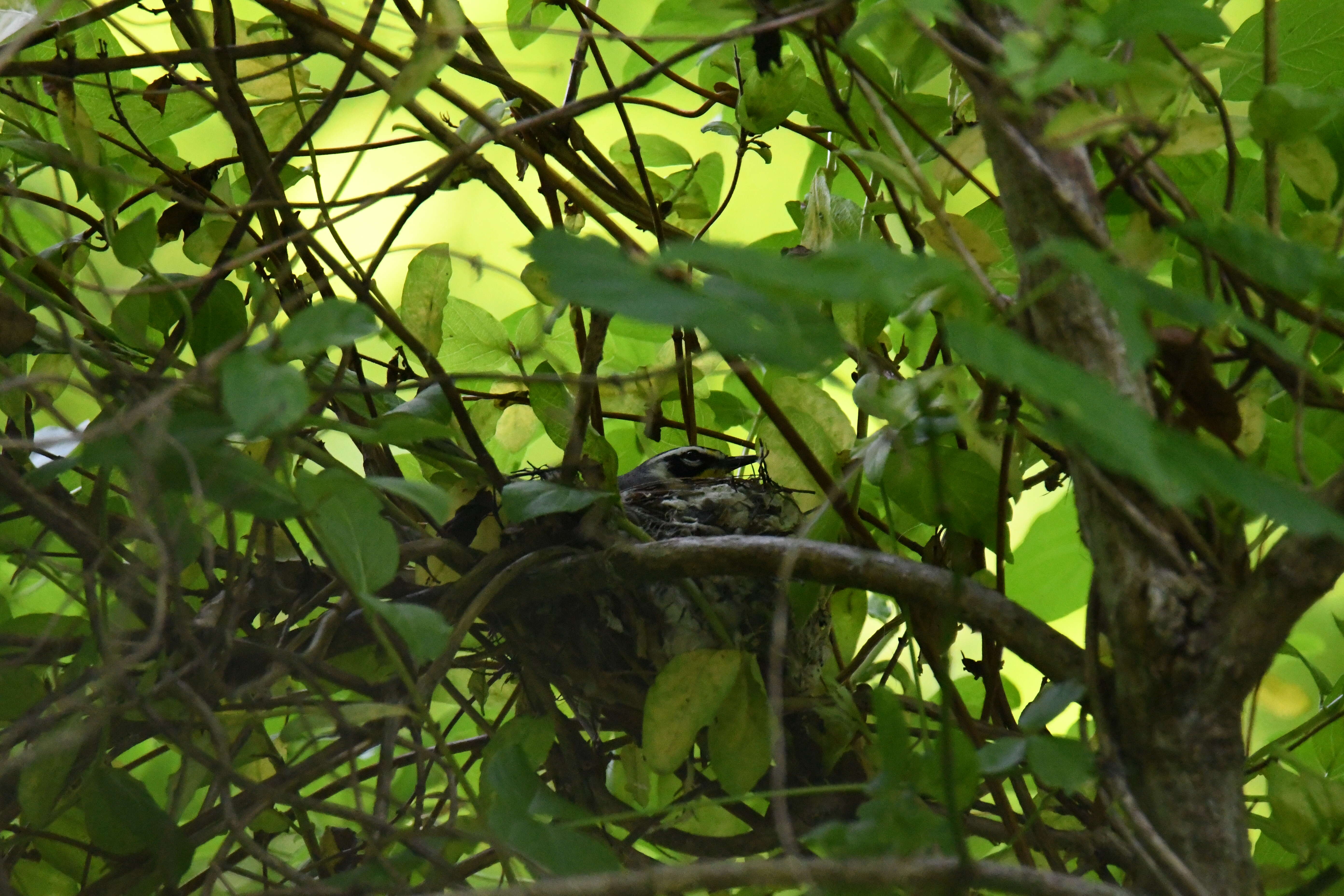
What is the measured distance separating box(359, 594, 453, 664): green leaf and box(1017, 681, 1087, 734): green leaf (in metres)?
0.26

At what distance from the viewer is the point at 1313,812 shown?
0.59 m

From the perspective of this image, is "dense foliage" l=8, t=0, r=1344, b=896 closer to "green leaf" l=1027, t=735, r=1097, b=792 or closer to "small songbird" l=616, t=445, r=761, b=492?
"green leaf" l=1027, t=735, r=1097, b=792

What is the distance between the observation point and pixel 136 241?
0.64 meters

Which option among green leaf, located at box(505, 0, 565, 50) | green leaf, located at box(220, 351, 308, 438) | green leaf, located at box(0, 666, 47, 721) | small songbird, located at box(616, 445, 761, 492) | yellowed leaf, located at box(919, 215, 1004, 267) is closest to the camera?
green leaf, located at box(220, 351, 308, 438)

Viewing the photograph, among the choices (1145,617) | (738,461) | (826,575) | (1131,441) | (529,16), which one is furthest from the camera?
(738,461)

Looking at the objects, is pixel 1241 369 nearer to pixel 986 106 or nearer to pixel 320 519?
pixel 986 106

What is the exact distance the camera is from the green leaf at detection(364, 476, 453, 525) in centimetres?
41

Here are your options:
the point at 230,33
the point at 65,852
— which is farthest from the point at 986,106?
the point at 65,852

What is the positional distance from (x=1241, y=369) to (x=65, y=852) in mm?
798

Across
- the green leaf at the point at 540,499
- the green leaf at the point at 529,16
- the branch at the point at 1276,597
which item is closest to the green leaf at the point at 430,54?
the green leaf at the point at 529,16

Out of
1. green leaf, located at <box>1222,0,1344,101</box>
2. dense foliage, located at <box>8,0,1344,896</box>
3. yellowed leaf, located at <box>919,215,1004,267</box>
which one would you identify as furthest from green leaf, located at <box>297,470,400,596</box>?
green leaf, located at <box>1222,0,1344,101</box>

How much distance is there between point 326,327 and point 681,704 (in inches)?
14.1

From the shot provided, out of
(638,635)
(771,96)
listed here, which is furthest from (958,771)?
(771,96)

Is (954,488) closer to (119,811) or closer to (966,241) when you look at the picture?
(966,241)
